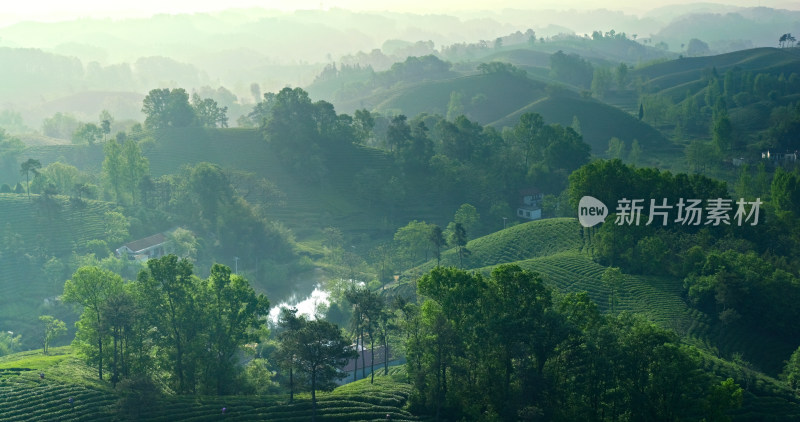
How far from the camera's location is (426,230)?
202ft

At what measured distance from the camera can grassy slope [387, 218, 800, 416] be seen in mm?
34344

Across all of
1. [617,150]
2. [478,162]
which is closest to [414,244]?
[478,162]

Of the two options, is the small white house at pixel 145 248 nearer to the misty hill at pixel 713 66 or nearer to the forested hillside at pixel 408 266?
the forested hillside at pixel 408 266

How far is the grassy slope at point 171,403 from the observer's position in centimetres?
2888

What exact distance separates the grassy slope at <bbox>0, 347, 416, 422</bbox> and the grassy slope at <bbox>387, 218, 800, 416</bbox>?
715 inches

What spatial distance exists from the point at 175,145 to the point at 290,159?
17.2 metres

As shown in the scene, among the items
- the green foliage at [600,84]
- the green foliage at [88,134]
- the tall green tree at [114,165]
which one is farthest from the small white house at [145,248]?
the green foliage at [600,84]

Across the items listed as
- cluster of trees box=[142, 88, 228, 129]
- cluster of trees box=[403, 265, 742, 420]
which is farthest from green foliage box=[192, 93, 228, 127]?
cluster of trees box=[403, 265, 742, 420]

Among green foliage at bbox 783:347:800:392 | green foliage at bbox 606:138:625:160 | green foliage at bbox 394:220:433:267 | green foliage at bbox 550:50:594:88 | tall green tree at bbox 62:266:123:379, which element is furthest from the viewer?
green foliage at bbox 550:50:594:88

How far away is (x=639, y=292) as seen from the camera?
45.5m

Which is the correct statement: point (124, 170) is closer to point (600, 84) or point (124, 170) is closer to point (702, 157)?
point (702, 157)

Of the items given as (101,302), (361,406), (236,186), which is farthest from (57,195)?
(361,406)
